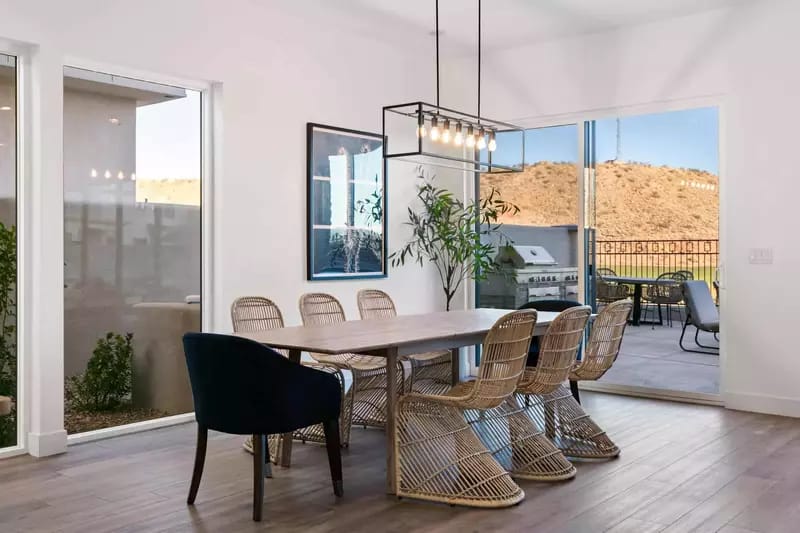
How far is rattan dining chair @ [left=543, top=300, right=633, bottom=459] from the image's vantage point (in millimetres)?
4555

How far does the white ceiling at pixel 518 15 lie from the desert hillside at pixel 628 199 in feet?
3.74

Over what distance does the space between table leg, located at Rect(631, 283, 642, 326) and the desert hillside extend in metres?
0.43

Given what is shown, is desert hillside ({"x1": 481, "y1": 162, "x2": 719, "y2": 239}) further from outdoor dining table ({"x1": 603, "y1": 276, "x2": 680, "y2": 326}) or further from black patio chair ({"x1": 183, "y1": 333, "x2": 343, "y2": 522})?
black patio chair ({"x1": 183, "y1": 333, "x2": 343, "y2": 522})

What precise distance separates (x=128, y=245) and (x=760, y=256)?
173 inches

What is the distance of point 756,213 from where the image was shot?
591 cm

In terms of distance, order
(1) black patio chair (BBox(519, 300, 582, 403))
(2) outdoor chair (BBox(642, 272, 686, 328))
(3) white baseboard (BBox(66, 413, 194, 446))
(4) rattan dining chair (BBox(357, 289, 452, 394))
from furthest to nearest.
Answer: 1. (2) outdoor chair (BBox(642, 272, 686, 328))
2. (4) rattan dining chair (BBox(357, 289, 452, 394))
3. (1) black patio chair (BBox(519, 300, 582, 403))
4. (3) white baseboard (BBox(66, 413, 194, 446))

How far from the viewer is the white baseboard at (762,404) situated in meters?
5.73

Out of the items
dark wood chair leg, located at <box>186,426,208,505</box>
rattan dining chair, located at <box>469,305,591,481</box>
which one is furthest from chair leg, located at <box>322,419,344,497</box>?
rattan dining chair, located at <box>469,305,591,481</box>

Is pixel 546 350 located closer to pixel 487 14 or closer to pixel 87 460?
pixel 87 460

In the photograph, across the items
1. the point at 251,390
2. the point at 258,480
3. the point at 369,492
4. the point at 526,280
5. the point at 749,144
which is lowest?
the point at 369,492

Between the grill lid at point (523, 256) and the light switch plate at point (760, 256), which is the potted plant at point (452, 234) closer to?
the grill lid at point (523, 256)

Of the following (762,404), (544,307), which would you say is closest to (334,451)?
(544,307)

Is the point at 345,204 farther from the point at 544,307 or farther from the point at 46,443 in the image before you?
the point at 46,443

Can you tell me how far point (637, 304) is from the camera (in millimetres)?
6824
